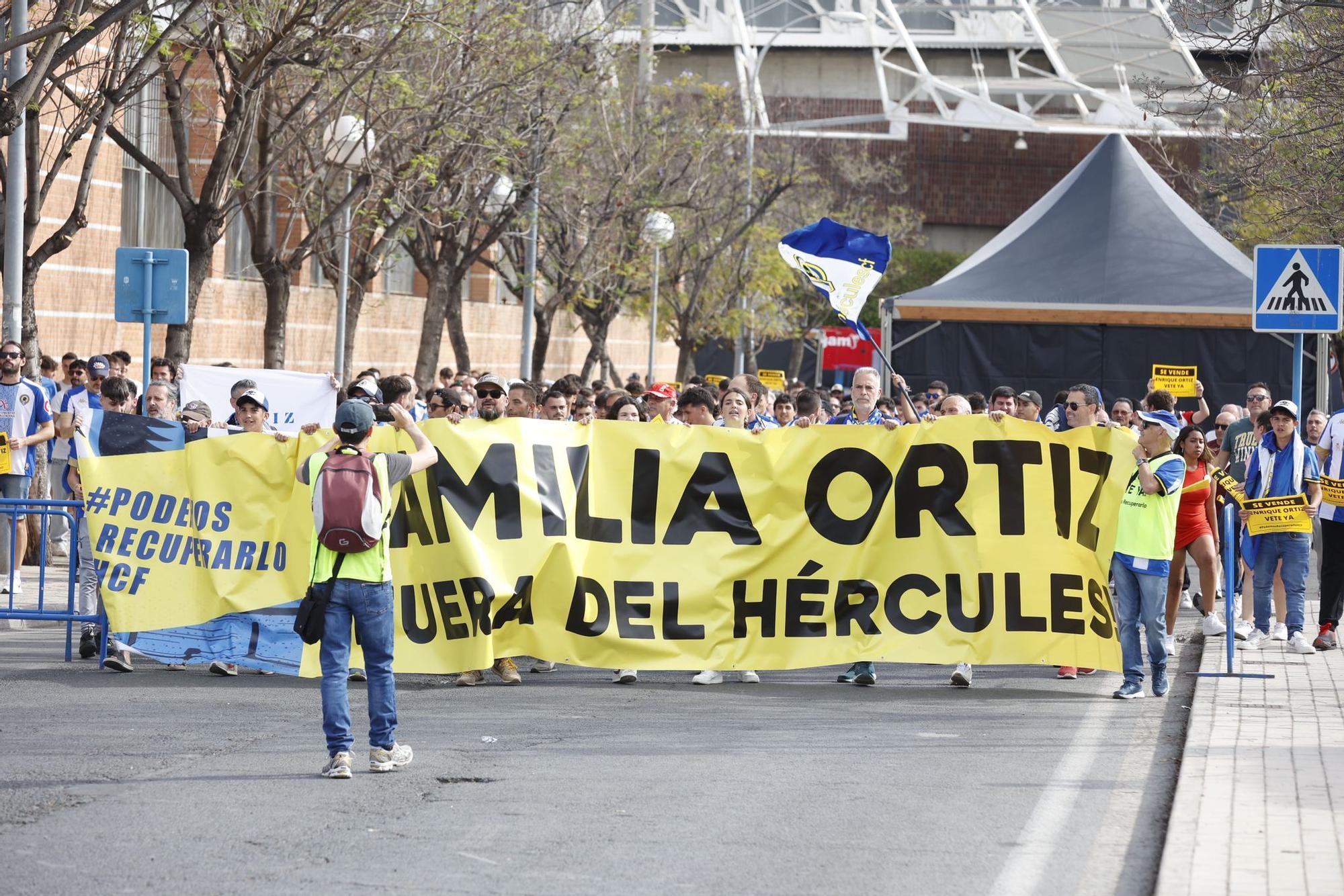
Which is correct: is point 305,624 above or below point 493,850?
above

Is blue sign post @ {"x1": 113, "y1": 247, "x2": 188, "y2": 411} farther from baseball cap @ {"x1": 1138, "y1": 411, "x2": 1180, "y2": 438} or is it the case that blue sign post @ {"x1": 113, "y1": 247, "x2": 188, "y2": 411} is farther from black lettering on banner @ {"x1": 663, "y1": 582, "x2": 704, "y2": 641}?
baseball cap @ {"x1": 1138, "y1": 411, "x2": 1180, "y2": 438}

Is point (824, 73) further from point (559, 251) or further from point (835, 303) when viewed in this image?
point (835, 303)

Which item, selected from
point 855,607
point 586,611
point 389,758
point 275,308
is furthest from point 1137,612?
point 275,308

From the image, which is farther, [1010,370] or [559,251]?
[559,251]

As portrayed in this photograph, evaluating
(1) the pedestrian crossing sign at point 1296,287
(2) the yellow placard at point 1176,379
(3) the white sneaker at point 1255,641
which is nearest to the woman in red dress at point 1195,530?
(3) the white sneaker at point 1255,641

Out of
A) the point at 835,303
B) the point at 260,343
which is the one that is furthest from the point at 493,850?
the point at 260,343

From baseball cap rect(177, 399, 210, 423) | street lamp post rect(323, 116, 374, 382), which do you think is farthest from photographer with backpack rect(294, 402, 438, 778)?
street lamp post rect(323, 116, 374, 382)

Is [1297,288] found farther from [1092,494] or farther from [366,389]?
[366,389]

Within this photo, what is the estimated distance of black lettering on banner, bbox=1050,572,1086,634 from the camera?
433 inches

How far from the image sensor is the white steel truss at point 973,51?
70625 millimetres

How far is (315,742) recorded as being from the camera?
356 inches

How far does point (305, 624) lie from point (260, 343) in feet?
86.1

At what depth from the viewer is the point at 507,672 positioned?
11195mm

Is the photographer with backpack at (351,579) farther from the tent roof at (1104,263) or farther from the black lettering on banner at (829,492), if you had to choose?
the tent roof at (1104,263)
